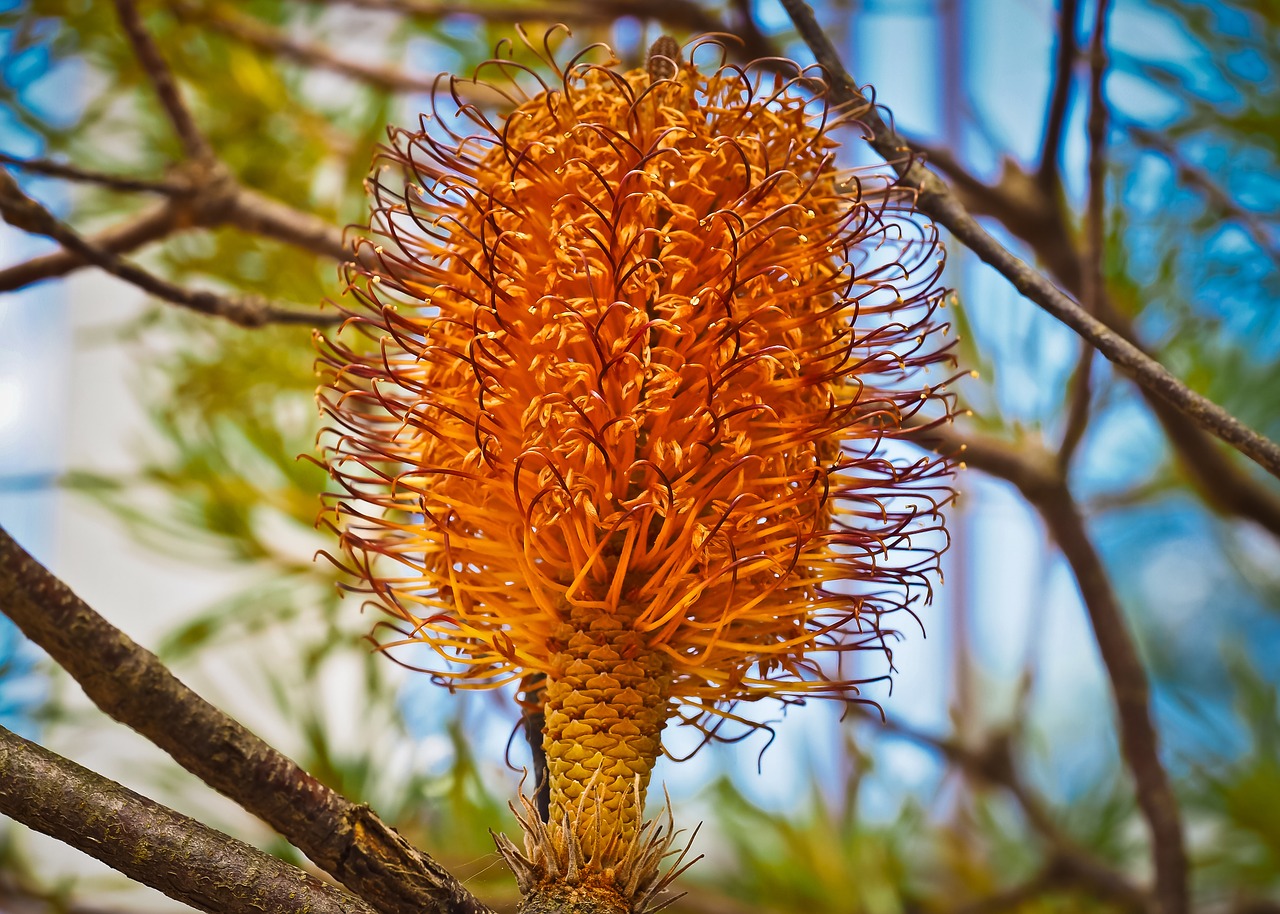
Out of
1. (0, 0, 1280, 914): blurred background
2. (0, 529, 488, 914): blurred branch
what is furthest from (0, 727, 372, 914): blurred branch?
(0, 0, 1280, 914): blurred background

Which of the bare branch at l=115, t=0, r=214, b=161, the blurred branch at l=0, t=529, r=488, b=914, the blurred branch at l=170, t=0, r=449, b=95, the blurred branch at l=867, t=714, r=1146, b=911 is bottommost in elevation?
the blurred branch at l=0, t=529, r=488, b=914

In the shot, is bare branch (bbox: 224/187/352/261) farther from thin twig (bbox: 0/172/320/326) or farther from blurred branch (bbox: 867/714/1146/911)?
blurred branch (bbox: 867/714/1146/911)

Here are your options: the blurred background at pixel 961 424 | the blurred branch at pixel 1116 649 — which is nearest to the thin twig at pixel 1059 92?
the blurred background at pixel 961 424

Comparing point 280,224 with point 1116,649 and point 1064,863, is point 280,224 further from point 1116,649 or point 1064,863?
point 1064,863

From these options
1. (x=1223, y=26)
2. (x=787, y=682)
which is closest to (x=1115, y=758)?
(x=1223, y=26)

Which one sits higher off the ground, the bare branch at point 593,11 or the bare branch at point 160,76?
the bare branch at point 593,11

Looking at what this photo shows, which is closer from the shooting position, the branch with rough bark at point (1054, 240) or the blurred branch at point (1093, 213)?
the blurred branch at point (1093, 213)

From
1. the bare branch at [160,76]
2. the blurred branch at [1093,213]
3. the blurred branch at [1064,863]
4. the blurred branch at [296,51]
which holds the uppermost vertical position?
the blurred branch at [296,51]

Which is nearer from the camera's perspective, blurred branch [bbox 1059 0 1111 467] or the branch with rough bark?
blurred branch [bbox 1059 0 1111 467]

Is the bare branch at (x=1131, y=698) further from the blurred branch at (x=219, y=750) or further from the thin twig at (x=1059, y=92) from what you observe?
the blurred branch at (x=219, y=750)
